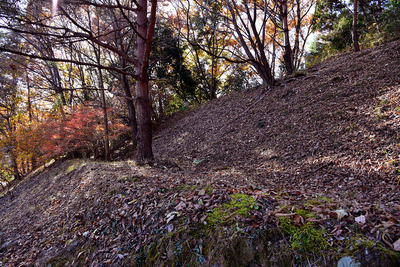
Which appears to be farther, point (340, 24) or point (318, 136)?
point (340, 24)

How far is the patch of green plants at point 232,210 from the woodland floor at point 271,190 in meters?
0.03

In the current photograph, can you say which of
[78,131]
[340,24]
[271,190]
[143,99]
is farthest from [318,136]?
[340,24]

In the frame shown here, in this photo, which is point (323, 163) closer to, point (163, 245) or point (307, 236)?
point (307, 236)

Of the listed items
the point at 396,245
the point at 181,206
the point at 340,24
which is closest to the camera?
the point at 396,245

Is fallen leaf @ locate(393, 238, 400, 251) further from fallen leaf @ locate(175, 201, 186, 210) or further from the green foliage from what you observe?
the green foliage

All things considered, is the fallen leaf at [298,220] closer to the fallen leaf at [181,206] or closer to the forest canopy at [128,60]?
the fallen leaf at [181,206]

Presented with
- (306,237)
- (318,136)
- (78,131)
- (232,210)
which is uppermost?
(78,131)

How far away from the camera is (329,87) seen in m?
6.34

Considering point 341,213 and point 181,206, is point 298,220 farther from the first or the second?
point 181,206

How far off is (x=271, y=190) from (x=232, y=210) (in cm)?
83

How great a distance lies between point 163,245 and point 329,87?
6522mm

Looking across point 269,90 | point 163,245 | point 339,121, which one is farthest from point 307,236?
point 269,90

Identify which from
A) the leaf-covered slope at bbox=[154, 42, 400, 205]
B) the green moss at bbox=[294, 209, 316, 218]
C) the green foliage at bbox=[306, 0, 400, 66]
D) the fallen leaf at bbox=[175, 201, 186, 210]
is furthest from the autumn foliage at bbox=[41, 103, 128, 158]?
the green foliage at bbox=[306, 0, 400, 66]

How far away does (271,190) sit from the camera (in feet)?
9.05
